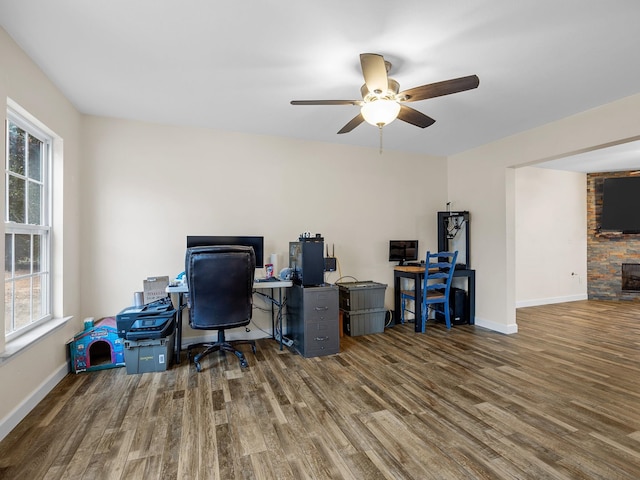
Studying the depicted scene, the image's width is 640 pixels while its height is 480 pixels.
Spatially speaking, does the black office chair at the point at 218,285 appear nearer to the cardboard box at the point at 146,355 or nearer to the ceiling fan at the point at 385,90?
the cardboard box at the point at 146,355

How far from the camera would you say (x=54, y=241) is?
279 cm

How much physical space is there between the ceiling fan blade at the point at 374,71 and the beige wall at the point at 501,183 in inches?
101

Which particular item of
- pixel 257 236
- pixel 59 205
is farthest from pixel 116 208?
pixel 257 236

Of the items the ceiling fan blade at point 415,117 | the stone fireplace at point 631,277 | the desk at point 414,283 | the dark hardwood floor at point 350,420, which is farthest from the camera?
the stone fireplace at point 631,277

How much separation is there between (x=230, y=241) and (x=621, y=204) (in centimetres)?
714

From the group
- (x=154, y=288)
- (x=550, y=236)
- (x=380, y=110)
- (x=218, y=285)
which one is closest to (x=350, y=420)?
(x=218, y=285)

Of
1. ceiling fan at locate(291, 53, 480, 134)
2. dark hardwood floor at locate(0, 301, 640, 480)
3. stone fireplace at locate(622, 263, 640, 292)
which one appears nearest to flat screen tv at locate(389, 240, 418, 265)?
dark hardwood floor at locate(0, 301, 640, 480)

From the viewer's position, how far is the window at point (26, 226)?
228 centimetres

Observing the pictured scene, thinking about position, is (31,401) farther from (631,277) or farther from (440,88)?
(631,277)

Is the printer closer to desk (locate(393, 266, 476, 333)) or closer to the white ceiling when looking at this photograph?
the white ceiling

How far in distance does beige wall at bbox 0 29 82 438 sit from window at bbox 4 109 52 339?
0.09 m

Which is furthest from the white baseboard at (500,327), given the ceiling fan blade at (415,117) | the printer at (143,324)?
the printer at (143,324)

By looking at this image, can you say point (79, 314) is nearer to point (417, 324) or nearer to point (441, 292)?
point (417, 324)

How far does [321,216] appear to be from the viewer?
4266 mm
